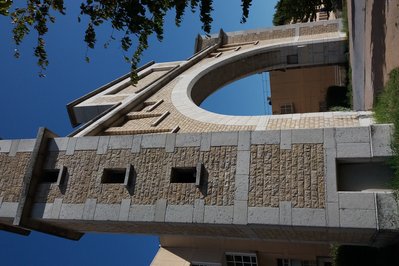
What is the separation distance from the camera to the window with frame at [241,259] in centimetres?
1995

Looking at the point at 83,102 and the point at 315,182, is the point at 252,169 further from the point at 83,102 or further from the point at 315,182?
the point at 83,102

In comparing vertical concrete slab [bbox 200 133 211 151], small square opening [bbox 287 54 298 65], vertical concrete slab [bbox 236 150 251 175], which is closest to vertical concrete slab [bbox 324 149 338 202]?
vertical concrete slab [bbox 236 150 251 175]

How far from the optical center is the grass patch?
26.1ft

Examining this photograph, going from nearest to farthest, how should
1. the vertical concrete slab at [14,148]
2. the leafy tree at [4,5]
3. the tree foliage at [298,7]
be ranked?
1. the leafy tree at [4,5]
2. the vertical concrete slab at [14,148]
3. the tree foliage at [298,7]

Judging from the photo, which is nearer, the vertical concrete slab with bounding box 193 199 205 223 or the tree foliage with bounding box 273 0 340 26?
the vertical concrete slab with bounding box 193 199 205 223

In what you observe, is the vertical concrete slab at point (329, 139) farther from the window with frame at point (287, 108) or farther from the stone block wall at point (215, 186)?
the window with frame at point (287, 108)

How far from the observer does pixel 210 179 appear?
940 cm

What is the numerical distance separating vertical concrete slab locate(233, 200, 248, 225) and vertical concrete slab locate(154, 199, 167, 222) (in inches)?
68.5

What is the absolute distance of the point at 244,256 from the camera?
20125mm

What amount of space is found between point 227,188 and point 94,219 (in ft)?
11.6

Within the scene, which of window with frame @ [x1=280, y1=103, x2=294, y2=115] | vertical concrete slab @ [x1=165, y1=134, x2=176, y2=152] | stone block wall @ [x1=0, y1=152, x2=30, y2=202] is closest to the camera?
vertical concrete slab @ [x1=165, y1=134, x2=176, y2=152]

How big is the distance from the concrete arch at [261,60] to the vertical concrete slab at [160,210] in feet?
28.9

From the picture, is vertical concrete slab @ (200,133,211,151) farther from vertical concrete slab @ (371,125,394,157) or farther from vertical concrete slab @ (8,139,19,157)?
vertical concrete slab @ (8,139,19,157)

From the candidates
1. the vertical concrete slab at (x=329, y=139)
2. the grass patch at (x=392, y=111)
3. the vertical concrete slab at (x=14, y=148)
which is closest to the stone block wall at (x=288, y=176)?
the vertical concrete slab at (x=329, y=139)
